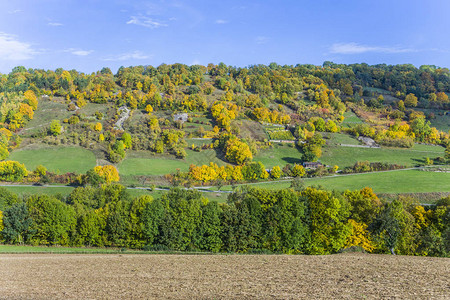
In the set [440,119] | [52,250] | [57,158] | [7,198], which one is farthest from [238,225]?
[440,119]

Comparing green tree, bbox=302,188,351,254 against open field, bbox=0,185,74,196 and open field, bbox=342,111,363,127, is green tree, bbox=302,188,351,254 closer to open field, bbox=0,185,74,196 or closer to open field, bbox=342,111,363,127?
open field, bbox=0,185,74,196

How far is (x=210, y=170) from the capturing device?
100 metres

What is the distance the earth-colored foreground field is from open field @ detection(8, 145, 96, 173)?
230ft

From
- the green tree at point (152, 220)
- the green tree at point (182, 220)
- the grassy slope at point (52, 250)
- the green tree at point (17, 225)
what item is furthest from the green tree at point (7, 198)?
the green tree at point (182, 220)

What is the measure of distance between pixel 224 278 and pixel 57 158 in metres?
101

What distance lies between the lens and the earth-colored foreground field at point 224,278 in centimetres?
2064

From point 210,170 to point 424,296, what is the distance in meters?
82.4

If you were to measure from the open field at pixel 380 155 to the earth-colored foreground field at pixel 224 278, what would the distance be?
8811cm

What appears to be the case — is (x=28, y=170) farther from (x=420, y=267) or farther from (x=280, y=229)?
(x=420, y=267)

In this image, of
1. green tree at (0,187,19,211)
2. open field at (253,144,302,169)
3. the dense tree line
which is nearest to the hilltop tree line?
open field at (253,144,302,169)

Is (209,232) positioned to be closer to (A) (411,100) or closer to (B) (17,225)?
(B) (17,225)

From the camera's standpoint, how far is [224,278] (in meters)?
25.2

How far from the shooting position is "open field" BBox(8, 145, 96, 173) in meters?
98.6

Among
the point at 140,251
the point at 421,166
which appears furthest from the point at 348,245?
the point at 421,166
